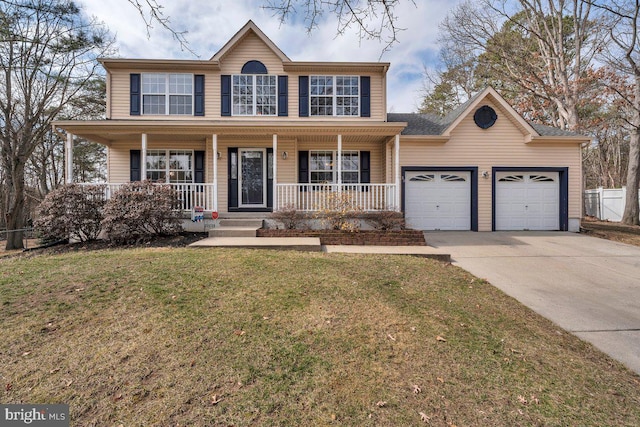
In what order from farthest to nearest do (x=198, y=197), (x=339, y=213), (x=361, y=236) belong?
(x=198, y=197) < (x=339, y=213) < (x=361, y=236)

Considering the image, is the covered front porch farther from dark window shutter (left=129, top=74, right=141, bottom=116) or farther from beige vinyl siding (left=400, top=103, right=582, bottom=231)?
beige vinyl siding (left=400, top=103, right=582, bottom=231)

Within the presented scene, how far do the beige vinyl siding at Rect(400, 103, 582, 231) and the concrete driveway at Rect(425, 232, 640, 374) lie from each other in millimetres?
1900

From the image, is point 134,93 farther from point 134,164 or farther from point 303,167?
point 303,167

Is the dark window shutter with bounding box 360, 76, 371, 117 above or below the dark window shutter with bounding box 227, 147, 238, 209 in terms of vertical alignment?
above

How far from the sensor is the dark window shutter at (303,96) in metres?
11.1

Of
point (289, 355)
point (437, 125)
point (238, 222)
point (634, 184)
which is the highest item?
point (437, 125)

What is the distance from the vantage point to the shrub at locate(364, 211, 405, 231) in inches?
340

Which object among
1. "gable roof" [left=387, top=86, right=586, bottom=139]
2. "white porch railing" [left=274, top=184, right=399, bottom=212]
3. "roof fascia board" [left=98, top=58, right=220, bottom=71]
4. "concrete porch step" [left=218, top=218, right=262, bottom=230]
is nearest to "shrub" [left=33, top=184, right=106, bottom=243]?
"concrete porch step" [left=218, top=218, right=262, bottom=230]

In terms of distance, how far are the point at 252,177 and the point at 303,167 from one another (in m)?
1.95

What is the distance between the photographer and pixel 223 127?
9.09 meters

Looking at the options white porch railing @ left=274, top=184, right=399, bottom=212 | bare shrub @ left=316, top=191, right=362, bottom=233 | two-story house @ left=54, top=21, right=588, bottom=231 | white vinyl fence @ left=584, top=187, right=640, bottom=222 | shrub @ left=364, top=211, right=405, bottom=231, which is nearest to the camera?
bare shrub @ left=316, top=191, right=362, bottom=233

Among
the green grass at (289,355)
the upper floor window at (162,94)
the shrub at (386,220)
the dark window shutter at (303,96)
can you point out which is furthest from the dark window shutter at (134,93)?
the shrub at (386,220)

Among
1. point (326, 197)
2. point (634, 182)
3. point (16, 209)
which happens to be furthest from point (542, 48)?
point (16, 209)

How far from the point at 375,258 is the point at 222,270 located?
3.02m
